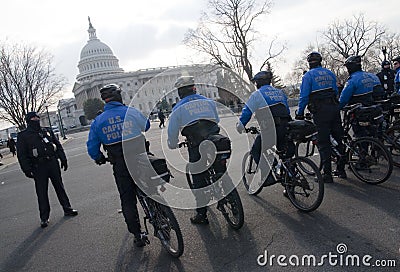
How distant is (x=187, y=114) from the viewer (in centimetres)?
434

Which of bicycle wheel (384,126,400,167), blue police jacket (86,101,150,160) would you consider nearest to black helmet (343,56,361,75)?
bicycle wheel (384,126,400,167)

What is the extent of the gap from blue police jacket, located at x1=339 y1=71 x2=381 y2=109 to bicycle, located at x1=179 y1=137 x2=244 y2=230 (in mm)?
2708

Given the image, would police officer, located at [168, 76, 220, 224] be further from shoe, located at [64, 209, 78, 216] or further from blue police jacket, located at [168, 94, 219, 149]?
shoe, located at [64, 209, 78, 216]

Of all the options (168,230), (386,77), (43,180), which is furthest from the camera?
(386,77)

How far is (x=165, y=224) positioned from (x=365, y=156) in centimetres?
333

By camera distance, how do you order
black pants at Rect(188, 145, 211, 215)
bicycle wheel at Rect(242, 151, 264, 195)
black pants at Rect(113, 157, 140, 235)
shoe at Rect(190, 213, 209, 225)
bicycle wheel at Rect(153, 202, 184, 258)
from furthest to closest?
bicycle wheel at Rect(242, 151, 264, 195) < shoe at Rect(190, 213, 209, 225) < black pants at Rect(188, 145, 211, 215) < black pants at Rect(113, 157, 140, 235) < bicycle wheel at Rect(153, 202, 184, 258)

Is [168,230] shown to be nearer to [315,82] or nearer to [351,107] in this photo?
[315,82]

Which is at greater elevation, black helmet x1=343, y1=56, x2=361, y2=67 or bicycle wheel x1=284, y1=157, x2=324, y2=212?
black helmet x1=343, y1=56, x2=361, y2=67

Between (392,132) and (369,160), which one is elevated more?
(392,132)

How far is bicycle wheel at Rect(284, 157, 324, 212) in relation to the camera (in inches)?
170

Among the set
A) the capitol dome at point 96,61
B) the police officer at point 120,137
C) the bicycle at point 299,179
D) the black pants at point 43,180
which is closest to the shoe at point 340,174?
the bicycle at point 299,179

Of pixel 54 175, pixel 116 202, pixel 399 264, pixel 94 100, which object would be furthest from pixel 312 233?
pixel 94 100

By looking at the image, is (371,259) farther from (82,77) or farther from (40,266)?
(82,77)

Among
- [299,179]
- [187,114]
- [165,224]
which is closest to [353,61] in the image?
[299,179]
